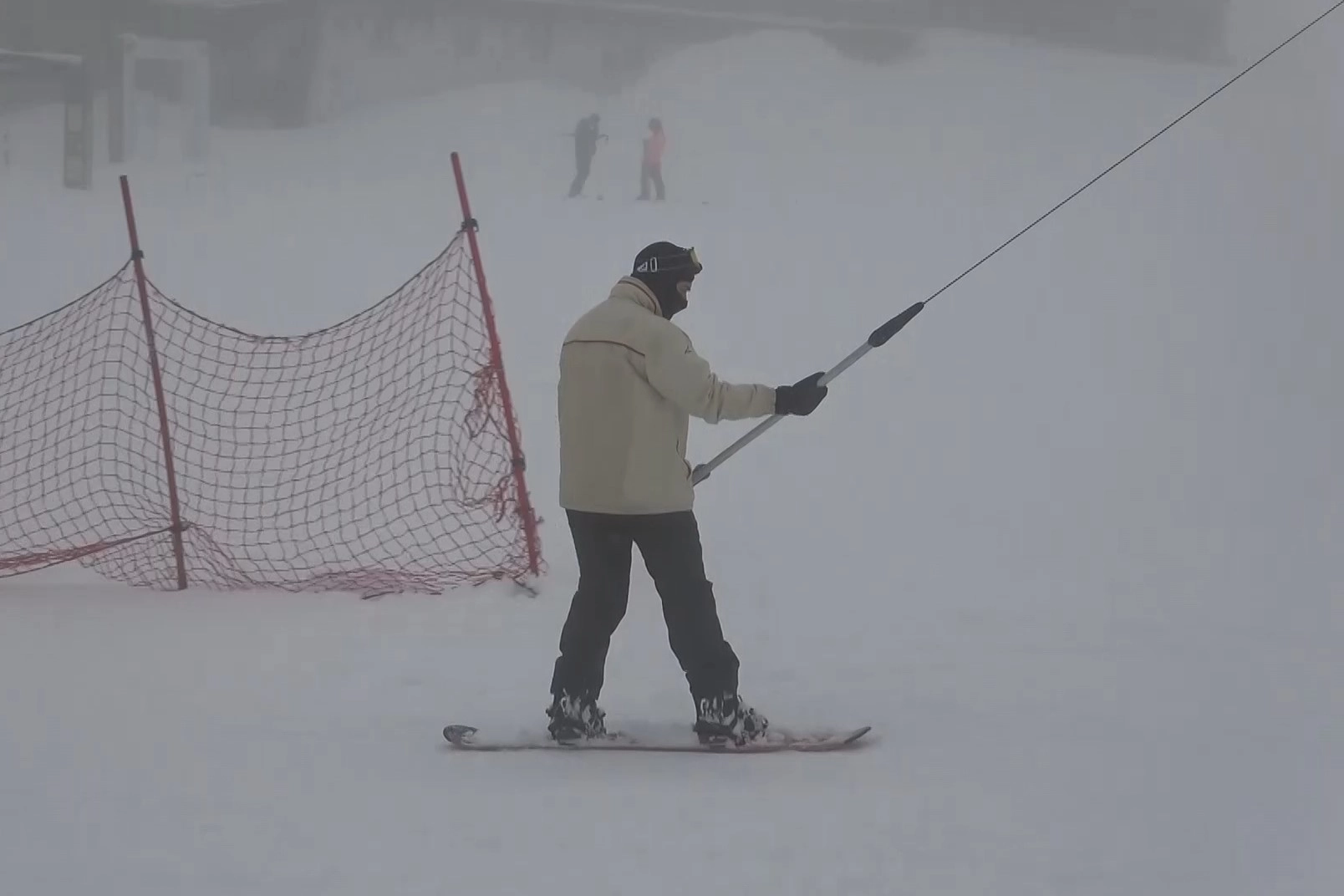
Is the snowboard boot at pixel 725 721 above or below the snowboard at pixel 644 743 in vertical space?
above

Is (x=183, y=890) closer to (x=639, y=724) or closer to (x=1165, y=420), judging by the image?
(x=639, y=724)

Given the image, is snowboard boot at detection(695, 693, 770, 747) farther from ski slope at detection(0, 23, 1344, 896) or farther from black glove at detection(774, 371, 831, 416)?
black glove at detection(774, 371, 831, 416)

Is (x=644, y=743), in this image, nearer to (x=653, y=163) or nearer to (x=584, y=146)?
(x=653, y=163)

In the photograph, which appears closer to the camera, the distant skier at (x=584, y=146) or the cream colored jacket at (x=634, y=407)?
the cream colored jacket at (x=634, y=407)

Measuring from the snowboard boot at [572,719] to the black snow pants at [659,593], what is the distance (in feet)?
0.07

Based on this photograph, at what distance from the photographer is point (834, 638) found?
5.30 metres

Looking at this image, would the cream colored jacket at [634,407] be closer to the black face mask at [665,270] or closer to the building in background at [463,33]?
the black face mask at [665,270]

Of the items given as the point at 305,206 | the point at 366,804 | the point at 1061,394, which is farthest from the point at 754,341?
the point at 366,804

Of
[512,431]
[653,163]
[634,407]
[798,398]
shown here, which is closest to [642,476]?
[634,407]

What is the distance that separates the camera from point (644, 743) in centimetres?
402

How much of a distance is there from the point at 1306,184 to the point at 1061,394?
30.0 feet

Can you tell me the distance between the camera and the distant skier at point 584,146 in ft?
57.4

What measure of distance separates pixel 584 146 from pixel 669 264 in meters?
14.1

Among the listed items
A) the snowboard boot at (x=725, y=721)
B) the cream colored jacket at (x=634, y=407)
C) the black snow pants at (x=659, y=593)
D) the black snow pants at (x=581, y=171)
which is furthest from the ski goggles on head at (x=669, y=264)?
the black snow pants at (x=581, y=171)
